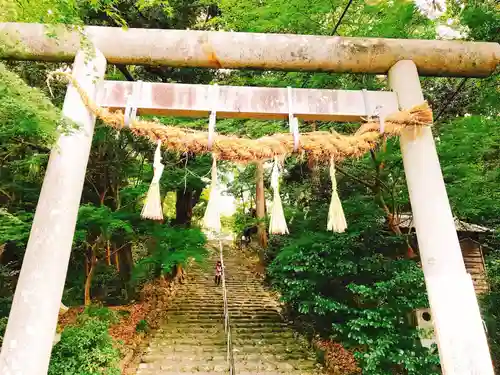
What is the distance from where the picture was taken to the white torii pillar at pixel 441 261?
112 inches

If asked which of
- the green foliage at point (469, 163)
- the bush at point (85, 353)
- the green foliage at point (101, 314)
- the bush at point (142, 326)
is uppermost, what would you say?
the green foliage at point (469, 163)

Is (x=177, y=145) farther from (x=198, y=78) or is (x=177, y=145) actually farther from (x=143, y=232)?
(x=198, y=78)

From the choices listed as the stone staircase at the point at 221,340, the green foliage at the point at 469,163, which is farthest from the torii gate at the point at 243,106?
the stone staircase at the point at 221,340

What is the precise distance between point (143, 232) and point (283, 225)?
494 cm

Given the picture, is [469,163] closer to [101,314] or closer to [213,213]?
[213,213]

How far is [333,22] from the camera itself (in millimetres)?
5543

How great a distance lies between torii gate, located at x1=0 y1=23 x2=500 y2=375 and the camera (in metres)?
2.84

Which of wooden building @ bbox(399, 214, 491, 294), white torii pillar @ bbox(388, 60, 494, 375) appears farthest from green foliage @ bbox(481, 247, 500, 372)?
white torii pillar @ bbox(388, 60, 494, 375)

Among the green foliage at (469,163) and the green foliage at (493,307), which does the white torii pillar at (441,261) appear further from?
the green foliage at (493,307)

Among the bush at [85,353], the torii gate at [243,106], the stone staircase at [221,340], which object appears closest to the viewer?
the torii gate at [243,106]

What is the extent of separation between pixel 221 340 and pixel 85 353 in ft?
9.87

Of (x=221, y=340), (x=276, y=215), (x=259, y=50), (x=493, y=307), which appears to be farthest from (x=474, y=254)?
(x=259, y=50)

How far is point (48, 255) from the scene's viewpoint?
2.91 m

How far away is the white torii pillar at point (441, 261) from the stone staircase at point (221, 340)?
3.98 m
